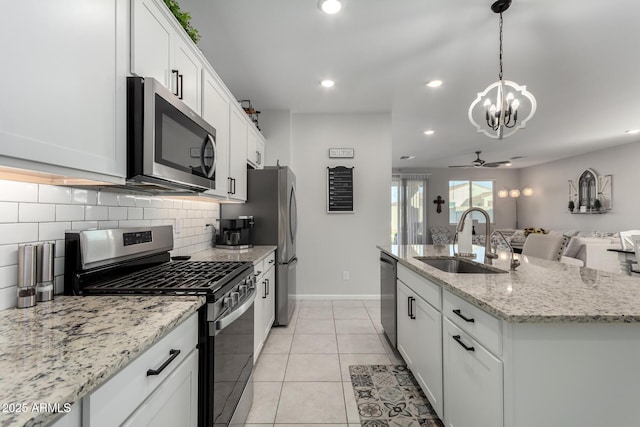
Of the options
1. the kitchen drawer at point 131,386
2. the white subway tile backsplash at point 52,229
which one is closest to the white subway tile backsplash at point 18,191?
the white subway tile backsplash at point 52,229

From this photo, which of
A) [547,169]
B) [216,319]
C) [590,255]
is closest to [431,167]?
[547,169]

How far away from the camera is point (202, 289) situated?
4.01 ft

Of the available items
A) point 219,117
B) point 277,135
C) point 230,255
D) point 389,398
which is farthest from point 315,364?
point 277,135

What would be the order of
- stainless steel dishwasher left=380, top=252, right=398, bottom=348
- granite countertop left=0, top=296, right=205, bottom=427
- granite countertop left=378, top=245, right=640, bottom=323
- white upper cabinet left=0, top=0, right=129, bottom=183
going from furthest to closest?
stainless steel dishwasher left=380, top=252, right=398, bottom=348
granite countertop left=378, top=245, right=640, bottom=323
white upper cabinet left=0, top=0, right=129, bottom=183
granite countertop left=0, top=296, right=205, bottom=427

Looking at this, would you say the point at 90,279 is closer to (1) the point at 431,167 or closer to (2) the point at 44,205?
(2) the point at 44,205

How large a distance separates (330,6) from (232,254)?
6.49 feet

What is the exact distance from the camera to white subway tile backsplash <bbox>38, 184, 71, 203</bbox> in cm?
118

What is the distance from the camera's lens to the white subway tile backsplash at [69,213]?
49.4 inches

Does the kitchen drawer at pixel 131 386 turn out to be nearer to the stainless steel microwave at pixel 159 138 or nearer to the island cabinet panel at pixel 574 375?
the stainless steel microwave at pixel 159 138

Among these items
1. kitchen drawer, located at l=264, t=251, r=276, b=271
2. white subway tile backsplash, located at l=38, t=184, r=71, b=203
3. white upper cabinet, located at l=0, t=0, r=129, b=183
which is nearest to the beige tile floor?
kitchen drawer, located at l=264, t=251, r=276, b=271

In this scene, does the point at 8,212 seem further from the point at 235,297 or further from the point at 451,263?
the point at 451,263

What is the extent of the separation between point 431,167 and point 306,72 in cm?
717

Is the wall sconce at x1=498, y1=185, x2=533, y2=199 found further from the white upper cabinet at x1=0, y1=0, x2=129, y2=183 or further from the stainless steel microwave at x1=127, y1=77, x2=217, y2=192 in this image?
the white upper cabinet at x1=0, y1=0, x2=129, y2=183

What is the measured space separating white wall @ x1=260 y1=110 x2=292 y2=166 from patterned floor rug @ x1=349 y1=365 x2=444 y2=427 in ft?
8.95
